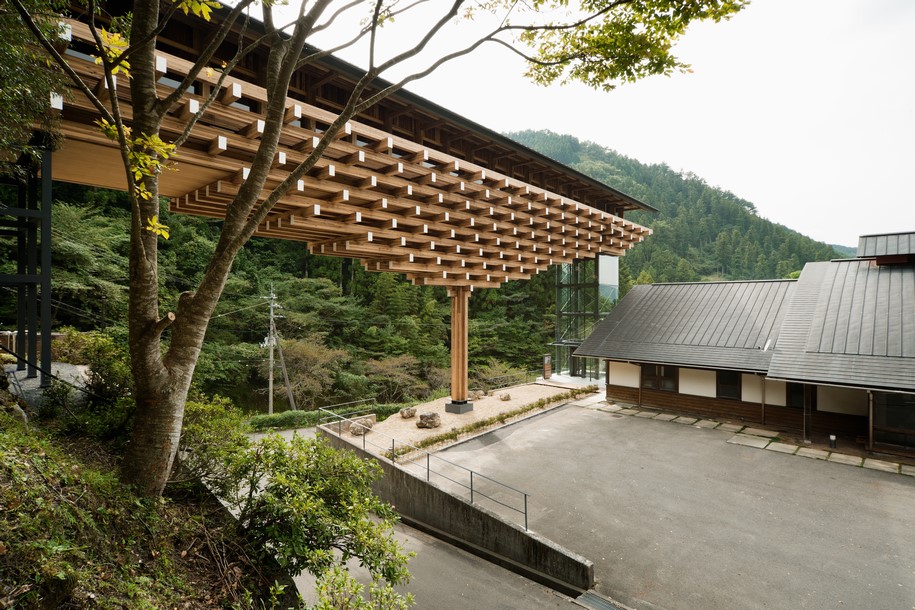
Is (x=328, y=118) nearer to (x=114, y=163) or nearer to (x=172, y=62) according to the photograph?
(x=172, y=62)

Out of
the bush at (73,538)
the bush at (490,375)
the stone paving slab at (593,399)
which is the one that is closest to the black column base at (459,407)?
the stone paving slab at (593,399)

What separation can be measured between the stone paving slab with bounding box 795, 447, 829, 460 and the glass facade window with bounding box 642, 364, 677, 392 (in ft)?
12.5

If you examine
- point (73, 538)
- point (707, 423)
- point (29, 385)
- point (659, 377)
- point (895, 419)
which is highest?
point (29, 385)

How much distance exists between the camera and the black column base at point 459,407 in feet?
42.4

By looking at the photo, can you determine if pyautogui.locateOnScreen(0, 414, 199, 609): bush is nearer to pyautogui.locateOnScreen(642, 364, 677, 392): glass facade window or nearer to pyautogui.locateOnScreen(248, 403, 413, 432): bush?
pyautogui.locateOnScreen(248, 403, 413, 432): bush

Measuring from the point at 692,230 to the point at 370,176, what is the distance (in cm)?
5605

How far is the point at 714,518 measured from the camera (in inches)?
268

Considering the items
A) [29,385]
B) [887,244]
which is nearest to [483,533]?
[29,385]

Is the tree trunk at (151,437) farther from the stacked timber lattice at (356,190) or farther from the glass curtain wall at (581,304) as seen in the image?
the glass curtain wall at (581,304)

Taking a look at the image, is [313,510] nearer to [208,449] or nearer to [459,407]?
[208,449]

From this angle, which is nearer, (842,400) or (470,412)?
(842,400)

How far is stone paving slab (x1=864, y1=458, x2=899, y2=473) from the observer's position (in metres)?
8.58

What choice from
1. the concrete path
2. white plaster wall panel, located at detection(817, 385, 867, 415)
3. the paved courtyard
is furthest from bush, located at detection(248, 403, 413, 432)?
white plaster wall panel, located at detection(817, 385, 867, 415)

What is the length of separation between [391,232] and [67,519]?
304 inches
